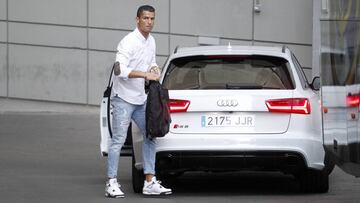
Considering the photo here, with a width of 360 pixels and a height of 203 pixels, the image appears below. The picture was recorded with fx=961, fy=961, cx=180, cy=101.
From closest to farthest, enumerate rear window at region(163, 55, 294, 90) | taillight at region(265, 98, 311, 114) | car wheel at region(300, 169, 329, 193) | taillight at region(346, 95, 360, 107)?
taillight at region(346, 95, 360, 107), taillight at region(265, 98, 311, 114), rear window at region(163, 55, 294, 90), car wheel at region(300, 169, 329, 193)

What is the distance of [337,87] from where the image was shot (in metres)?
8.37

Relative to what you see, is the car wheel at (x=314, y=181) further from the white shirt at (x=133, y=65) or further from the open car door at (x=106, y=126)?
the open car door at (x=106, y=126)

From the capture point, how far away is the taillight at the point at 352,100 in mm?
7844

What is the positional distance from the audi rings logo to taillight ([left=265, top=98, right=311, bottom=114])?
313 millimetres

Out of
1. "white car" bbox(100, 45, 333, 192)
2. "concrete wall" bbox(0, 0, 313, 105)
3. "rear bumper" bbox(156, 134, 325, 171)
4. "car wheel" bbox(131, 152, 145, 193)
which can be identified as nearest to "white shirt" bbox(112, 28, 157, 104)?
"white car" bbox(100, 45, 333, 192)

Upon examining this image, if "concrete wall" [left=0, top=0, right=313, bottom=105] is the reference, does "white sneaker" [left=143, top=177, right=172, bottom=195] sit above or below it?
below

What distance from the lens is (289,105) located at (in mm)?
9398

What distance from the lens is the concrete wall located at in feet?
59.5

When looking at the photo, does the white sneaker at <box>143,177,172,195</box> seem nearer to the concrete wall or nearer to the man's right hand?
the man's right hand

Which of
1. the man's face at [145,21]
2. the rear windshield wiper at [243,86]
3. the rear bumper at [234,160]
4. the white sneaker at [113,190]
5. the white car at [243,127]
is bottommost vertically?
the white sneaker at [113,190]

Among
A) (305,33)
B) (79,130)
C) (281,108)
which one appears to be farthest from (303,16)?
(281,108)

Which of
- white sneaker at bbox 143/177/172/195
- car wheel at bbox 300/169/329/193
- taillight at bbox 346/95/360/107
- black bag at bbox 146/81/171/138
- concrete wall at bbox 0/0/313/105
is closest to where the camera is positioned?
taillight at bbox 346/95/360/107

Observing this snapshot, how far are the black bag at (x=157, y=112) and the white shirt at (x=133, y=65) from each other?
247mm

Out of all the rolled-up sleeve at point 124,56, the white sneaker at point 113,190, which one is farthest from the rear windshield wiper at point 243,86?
the white sneaker at point 113,190
